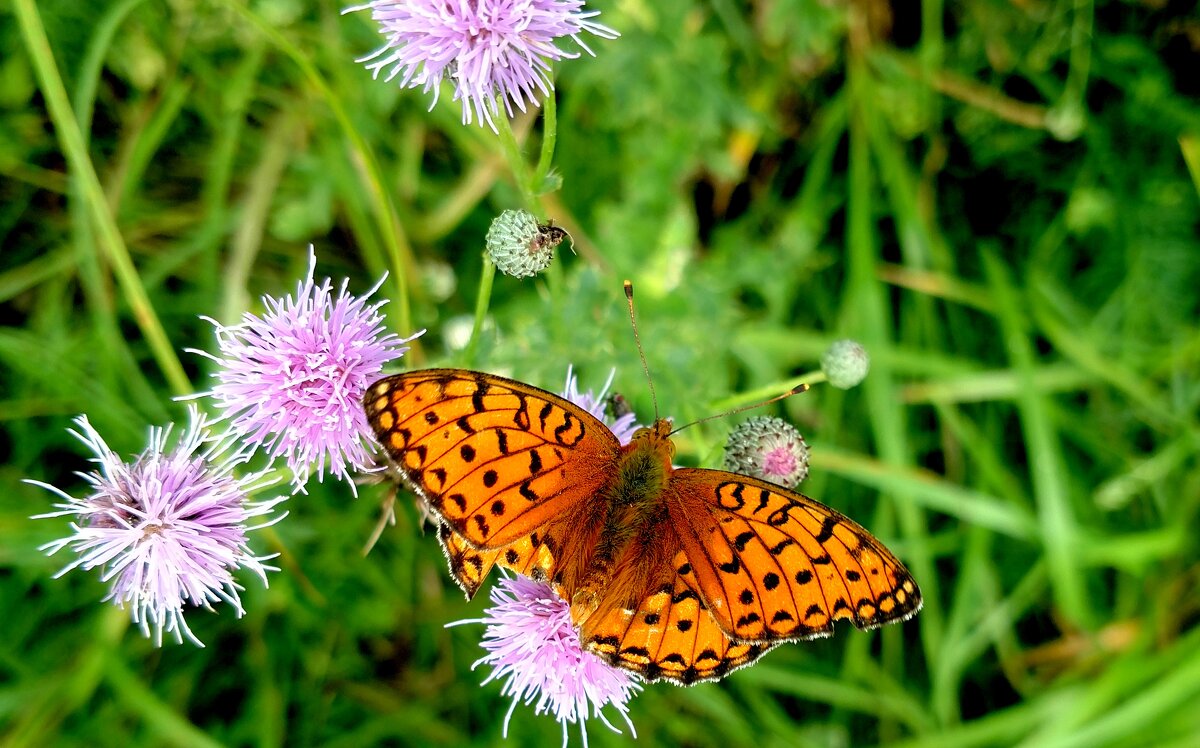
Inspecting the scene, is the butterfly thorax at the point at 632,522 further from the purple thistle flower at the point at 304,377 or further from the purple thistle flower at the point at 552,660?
the purple thistle flower at the point at 304,377

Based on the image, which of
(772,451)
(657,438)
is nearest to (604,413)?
(657,438)

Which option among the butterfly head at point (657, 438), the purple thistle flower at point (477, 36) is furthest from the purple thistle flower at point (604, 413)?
the purple thistle flower at point (477, 36)

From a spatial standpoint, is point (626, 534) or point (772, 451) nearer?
point (626, 534)

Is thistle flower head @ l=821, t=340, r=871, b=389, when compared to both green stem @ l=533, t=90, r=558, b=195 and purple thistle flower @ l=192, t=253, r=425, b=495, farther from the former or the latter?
purple thistle flower @ l=192, t=253, r=425, b=495

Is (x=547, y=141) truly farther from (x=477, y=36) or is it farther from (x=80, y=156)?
(x=80, y=156)

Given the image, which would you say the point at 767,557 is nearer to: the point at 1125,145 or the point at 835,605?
the point at 835,605

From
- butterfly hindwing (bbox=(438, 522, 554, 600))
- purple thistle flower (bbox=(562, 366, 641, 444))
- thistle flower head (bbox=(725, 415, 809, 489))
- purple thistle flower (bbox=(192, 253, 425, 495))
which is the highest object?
purple thistle flower (bbox=(562, 366, 641, 444))

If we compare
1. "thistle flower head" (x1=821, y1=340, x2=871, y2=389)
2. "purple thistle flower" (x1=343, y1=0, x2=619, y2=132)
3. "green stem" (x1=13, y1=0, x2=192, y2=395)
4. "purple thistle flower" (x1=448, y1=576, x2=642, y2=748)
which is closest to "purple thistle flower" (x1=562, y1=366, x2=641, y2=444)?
"purple thistle flower" (x1=448, y1=576, x2=642, y2=748)
